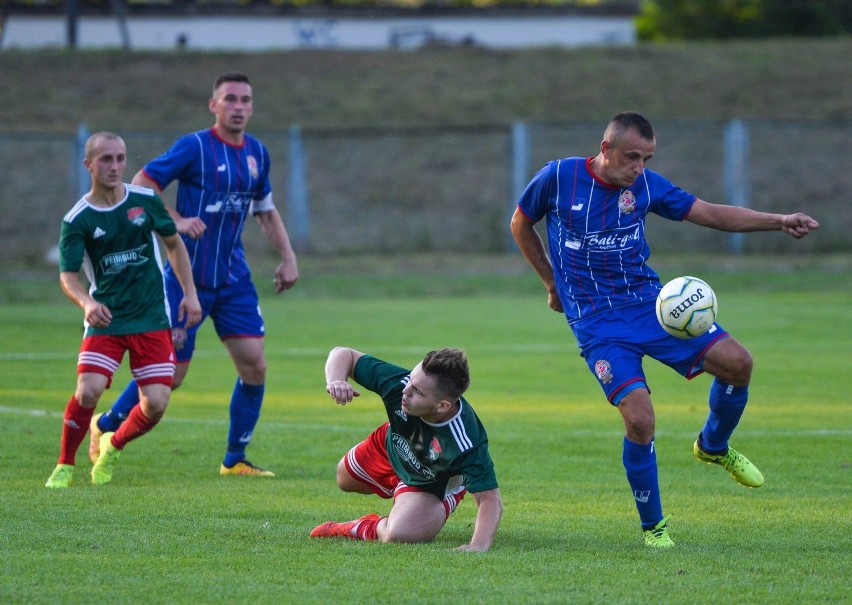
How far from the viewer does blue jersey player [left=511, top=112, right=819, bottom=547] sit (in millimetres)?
6457

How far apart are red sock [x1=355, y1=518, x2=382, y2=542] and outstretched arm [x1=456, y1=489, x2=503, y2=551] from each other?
49 cm

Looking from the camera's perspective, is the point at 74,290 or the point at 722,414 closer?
the point at 722,414

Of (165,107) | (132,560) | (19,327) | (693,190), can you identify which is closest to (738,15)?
(693,190)

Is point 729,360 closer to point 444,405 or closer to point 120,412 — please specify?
point 444,405

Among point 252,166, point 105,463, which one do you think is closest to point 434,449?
point 105,463

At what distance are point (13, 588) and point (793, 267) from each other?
2314cm

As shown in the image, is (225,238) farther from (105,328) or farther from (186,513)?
(186,513)

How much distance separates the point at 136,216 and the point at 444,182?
27.2 metres

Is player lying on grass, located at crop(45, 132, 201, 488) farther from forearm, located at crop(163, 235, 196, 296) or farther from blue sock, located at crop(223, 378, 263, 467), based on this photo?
blue sock, located at crop(223, 378, 263, 467)

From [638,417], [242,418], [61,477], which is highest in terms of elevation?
[638,417]

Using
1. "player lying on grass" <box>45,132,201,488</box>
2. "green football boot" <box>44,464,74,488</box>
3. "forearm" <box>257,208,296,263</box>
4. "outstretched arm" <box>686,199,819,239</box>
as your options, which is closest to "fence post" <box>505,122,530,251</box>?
"forearm" <box>257,208,296,263</box>

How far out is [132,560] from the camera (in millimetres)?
5543

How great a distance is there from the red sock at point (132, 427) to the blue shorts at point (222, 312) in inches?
32.6

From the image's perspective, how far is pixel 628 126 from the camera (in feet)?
21.4
